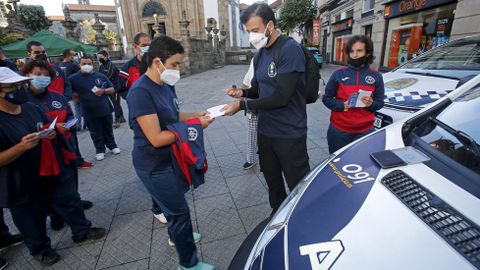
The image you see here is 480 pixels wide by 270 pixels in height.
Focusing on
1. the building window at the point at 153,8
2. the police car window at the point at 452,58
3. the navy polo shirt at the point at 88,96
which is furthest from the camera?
the building window at the point at 153,8

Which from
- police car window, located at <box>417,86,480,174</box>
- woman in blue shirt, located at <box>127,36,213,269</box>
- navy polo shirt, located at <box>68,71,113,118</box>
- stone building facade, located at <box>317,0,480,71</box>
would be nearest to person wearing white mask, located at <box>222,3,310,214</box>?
woman in blue shirt, located at <box>127,36,213,269</box>

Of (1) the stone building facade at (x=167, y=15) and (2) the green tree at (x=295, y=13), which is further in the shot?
(1) the stone building facade at (x=167, y=15)

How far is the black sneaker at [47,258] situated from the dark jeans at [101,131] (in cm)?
262

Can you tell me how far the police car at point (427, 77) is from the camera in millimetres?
2848

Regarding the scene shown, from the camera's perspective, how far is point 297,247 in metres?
1.05

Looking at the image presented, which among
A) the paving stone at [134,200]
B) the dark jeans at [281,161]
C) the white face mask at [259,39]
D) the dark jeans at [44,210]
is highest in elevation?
the white face mask at [259,39]

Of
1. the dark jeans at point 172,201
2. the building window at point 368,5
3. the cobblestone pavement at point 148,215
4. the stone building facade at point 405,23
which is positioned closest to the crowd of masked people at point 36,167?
the cobblestone pavement at point 148,215

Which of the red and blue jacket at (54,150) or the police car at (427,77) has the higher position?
the police car at (427,77)

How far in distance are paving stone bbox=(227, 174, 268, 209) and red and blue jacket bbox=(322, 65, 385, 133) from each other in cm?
129

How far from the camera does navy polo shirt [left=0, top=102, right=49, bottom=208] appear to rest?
1943 mm

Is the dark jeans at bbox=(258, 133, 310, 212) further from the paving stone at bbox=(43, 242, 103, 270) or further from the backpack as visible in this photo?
the paving stone at bbox=(43, 242, 103, 270)

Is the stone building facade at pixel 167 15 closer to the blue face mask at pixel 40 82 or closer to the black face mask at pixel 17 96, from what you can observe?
the blue face mask at pixel 40 82

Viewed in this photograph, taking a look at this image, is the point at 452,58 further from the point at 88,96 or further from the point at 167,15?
the point at 167,15

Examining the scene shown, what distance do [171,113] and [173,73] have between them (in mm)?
291
